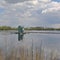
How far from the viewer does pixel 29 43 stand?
753 cm

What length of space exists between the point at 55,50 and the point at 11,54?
1.21 metres

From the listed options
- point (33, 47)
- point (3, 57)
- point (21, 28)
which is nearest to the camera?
point (3, 57)

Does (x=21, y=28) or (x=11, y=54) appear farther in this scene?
(x=21, y=28)

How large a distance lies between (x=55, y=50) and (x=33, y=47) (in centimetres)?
63

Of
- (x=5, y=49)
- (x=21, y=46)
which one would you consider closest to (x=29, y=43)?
(x=21, y=46)

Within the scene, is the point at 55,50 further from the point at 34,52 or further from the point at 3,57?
the point at 3,57

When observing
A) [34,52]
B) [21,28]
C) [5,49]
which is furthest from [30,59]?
[21,28]

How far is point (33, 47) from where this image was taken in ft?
23.8

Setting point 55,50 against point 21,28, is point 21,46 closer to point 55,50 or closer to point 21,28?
point 55,50

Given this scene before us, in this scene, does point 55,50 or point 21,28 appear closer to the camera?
point 55,50


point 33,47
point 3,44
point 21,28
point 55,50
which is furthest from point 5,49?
point 21,28

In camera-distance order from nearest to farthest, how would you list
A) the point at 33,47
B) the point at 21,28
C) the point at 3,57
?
the point at 3,57, the point at 33,47, the point at 21,28

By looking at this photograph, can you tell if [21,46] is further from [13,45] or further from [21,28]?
[21,28]

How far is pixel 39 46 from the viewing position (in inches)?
281
